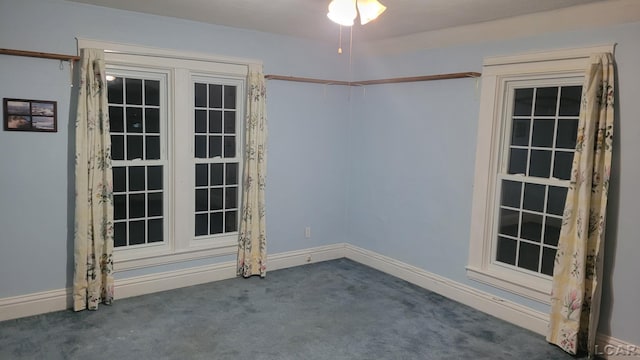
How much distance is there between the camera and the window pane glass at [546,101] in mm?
3695

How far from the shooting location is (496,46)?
3947 millimetres

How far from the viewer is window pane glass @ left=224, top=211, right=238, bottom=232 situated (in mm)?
4887

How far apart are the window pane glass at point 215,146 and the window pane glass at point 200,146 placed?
6cm

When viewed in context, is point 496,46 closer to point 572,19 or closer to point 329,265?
point 572,19

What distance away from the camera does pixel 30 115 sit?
11.9ft

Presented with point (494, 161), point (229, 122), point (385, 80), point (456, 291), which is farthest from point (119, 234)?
point (494, 161)

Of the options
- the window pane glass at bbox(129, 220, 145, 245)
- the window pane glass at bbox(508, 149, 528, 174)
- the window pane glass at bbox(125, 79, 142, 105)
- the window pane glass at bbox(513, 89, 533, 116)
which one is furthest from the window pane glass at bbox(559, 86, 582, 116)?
the window pane glass at bbox(129, 220, 145, 245)

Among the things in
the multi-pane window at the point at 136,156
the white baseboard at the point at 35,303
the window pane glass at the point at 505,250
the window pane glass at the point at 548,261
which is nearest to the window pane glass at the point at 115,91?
the multi-pane window at the point at 136,156

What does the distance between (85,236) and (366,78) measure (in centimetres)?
334

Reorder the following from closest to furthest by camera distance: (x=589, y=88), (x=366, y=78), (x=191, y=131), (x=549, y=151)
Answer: (x=589, y=88), (x=549, y=151), (x=191, y=131), (x=366, y=78)

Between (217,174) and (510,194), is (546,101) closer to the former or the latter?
(510,194)

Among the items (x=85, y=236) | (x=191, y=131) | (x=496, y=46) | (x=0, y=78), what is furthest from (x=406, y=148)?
(x=0, y=78)

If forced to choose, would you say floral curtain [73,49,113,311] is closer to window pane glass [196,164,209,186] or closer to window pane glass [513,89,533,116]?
window pane glass [196,164,209,186]

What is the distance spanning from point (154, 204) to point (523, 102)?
3498mm
